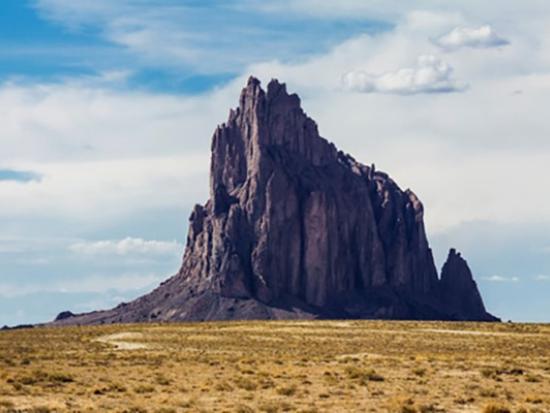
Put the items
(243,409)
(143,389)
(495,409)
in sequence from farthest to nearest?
(143,389) → (495,409) → (243,409)

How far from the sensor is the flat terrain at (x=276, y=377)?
4203cm

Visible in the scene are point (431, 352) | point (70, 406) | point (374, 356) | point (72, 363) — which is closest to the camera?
point (70, 406)

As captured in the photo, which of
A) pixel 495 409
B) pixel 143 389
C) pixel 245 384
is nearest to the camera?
pixel 495 409

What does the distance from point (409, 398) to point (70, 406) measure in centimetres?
1255

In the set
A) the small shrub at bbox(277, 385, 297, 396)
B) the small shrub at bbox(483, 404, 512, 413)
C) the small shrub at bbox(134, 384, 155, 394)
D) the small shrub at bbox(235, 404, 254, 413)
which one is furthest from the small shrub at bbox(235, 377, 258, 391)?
the small shrub at bbox(483, 404, 512, 413)

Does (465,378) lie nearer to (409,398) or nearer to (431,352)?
(409,398)

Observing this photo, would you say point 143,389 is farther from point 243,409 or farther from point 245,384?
point 243,409

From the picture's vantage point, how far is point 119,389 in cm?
4631

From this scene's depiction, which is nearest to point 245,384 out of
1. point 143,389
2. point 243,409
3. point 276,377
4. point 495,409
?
point 143,389

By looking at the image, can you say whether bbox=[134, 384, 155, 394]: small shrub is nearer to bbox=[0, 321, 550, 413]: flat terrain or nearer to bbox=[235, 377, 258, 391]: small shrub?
bbox=[0, 321, 550, 413]: flat terrain

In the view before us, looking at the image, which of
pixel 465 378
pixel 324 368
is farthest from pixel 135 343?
pixel 465 378

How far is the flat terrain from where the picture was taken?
42.0 meters

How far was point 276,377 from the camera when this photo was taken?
52.5 m

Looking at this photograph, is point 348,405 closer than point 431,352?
Yes
